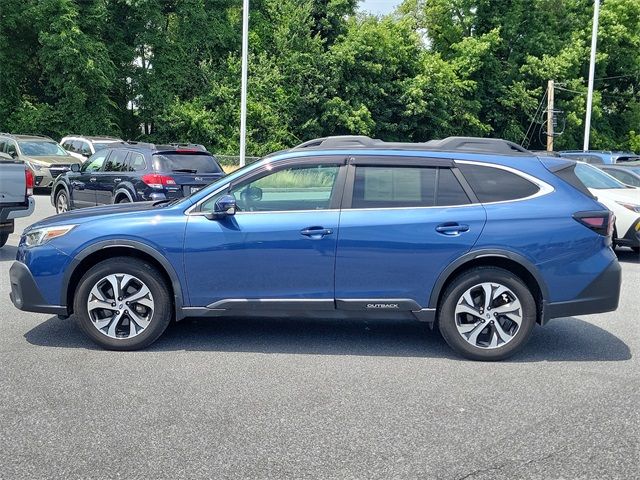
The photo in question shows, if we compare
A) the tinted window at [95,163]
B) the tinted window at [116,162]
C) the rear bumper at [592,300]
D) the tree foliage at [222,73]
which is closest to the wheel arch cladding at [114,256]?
the rear bumper at [592,300]

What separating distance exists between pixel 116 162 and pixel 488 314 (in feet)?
32.1

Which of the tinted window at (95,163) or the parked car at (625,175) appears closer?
the parked car at (625,175)

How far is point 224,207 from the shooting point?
5.62 m

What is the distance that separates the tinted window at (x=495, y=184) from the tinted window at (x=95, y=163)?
10002 millimetres

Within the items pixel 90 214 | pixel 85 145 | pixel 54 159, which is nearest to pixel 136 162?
pixel 90 214

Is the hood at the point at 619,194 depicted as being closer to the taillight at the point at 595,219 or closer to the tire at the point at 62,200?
the taillight at the point at 595,219

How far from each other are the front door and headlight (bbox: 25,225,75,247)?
104 cm

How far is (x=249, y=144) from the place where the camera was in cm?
3594

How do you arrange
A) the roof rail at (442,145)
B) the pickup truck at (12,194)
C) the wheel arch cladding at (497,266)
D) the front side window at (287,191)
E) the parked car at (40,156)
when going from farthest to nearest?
1. the parked car at (40,156)
2. the pickup truck at (12,194)
3. the roof rail at (442,145)
4. the front side window at (287,191)
5. the wheel arch cladding at (497,266)

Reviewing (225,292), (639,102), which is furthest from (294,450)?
(639,102)

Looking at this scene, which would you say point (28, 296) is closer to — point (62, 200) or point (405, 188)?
point (405, 188)

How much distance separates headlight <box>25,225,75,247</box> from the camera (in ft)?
19.0

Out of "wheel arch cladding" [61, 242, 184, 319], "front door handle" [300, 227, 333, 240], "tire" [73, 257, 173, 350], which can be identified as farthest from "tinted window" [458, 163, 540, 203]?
"tire" [73, 257, 173, 350]

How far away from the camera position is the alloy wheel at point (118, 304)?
5.71 m
